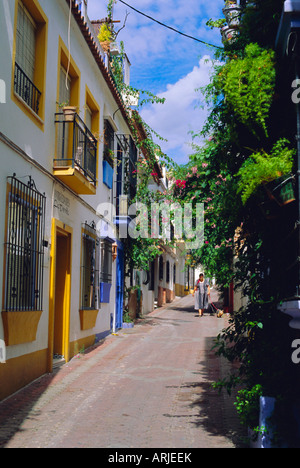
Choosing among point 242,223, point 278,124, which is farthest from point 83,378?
point 278,124

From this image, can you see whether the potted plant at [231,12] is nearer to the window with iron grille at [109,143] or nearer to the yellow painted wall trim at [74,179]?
the yellow painted wall trim at [74,179]

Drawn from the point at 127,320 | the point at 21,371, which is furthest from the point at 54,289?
the point at 127,320

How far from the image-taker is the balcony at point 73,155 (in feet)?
31.7

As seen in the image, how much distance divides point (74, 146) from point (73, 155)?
23cm

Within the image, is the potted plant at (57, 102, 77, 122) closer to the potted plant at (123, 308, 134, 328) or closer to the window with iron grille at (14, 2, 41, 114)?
the window with iron grille at (14, 2, 41, 114)

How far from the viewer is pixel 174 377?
9.27 metres

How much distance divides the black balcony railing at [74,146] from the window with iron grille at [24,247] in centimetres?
126

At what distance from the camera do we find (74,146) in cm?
986

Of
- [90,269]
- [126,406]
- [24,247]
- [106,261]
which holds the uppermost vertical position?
[106,261]

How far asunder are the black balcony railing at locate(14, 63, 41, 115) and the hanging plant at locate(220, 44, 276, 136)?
390 cm

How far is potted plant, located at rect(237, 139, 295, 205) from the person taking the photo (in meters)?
4.89

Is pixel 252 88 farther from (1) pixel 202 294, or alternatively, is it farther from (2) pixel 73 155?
(1) pixel 202 294

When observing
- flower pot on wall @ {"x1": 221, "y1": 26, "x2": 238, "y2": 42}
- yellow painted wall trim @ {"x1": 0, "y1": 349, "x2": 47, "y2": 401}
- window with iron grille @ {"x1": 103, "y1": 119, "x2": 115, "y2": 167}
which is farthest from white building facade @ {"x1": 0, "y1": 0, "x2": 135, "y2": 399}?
flower pot on wall @ {"x1": 221, "y1": 26, "x2": 238, "y2": 42}

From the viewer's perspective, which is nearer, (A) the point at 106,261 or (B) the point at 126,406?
(B) the point at 126,406
